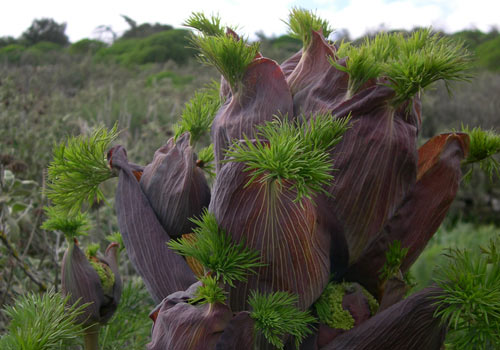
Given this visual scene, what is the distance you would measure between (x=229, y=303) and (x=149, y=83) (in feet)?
26.5

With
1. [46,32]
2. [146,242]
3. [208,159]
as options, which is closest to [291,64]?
[208,159]

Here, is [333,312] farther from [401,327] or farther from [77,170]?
[77,170]

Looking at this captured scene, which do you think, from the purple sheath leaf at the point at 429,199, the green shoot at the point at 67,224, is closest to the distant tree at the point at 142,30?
the green shoot at the point at 67,224

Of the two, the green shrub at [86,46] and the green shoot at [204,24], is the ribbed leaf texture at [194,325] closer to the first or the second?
the green shoot at [204,24]

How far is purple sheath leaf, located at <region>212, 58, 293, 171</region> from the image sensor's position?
45 centimetres

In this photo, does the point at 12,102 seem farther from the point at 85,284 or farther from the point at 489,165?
the point at 489,165

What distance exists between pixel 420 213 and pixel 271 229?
0.17m

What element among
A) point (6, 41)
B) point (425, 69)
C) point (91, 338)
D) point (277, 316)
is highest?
point (6, 41)

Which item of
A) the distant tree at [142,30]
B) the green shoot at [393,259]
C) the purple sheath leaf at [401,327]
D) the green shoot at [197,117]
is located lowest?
the purple sheath leaf at [401,327]

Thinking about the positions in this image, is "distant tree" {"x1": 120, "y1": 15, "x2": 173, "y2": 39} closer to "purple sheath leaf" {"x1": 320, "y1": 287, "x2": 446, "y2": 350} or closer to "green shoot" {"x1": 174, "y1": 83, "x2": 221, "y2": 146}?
"green shoot" {"x1": 174, "y1": 83, "x2": 221, "y2": 146}

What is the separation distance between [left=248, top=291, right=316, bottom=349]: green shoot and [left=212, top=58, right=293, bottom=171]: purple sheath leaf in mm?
151

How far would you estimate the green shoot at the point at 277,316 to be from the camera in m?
0.40

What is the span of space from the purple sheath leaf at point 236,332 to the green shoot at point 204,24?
292 millimetres

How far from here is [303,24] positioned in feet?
1.67
